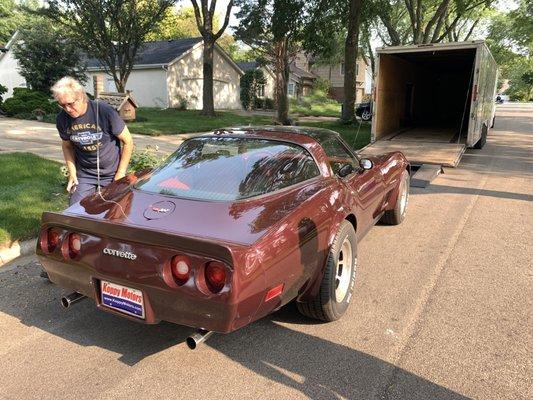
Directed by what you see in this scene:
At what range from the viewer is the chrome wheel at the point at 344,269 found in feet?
11.7

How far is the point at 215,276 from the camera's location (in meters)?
2.52

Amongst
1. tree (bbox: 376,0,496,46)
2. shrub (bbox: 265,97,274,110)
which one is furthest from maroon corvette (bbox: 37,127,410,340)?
shrub (bbox: 265,97,274,110)

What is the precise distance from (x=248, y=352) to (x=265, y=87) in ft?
121

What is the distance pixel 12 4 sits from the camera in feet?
168

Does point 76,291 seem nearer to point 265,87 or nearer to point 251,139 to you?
point 251,139

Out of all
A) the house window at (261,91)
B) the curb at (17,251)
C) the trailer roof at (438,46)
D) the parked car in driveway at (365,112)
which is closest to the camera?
the curb at (17,251)

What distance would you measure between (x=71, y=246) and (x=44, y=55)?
2401 cm

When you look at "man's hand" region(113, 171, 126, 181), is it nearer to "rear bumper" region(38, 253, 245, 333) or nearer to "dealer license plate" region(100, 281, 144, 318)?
"rear bumper" region(38, 253, 245, 333)

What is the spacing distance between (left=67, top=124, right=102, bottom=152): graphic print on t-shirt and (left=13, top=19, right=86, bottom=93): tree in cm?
2152

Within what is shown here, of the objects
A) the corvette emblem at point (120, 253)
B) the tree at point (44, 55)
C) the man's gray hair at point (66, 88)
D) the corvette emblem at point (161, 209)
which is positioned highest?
the tree at point (44, 55)

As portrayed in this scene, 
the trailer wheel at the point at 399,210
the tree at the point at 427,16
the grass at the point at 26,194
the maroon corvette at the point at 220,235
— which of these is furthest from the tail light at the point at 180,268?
the tree at the point at 427,16

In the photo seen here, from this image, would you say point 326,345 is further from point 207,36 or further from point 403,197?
point 207,36

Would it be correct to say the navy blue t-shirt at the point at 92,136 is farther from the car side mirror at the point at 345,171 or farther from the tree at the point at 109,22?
the tree at the point at 109,22

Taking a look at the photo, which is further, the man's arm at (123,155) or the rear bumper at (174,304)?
the man's arm at (123,155)
